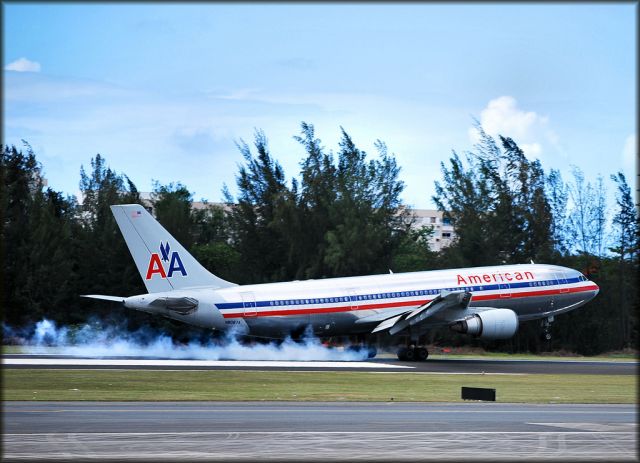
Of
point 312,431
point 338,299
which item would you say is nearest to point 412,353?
point 338,299

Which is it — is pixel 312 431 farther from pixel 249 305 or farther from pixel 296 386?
pixel 249 305

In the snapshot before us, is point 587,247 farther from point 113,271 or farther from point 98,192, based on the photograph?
point 98,192

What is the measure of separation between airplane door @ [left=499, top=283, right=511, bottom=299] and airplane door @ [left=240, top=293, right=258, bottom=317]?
1450 cm

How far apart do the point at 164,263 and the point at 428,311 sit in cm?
1407

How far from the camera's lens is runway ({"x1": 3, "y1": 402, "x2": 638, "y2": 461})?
59.8 feet

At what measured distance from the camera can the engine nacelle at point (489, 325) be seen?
5197cm

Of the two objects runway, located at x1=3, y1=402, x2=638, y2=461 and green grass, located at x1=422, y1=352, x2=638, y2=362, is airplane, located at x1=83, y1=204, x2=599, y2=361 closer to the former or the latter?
green grass, located at x1=422, y1=352, x2=638, y2=362

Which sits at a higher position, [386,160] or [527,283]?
[386,160]

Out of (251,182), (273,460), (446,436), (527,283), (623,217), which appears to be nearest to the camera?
(273,460)

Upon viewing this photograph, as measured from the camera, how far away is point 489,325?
2045 inches

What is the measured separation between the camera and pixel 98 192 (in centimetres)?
9856

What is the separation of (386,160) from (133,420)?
6484 cm

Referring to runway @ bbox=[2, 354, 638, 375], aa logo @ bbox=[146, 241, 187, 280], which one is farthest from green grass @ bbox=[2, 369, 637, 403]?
aa logo @ bbox=[146, 241, 187, 280]

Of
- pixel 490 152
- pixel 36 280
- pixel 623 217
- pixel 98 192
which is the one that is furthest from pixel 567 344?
pixel 98 192
